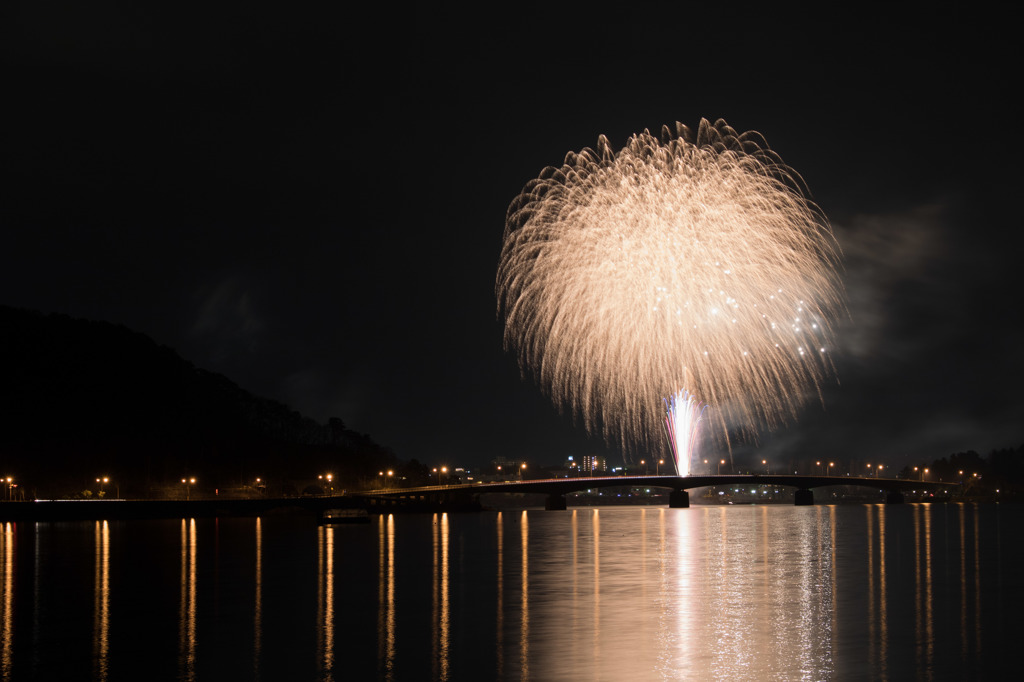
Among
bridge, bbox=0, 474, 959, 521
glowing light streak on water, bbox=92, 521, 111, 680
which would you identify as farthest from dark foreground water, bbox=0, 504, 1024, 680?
bridge, bbox=0, 474, 959, 521

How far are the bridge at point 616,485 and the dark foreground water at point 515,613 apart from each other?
7538 cm

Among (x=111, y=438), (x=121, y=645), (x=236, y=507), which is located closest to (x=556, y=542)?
(x=121, y=645)

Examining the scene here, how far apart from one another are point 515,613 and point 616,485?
10971cm

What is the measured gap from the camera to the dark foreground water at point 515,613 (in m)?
23.7

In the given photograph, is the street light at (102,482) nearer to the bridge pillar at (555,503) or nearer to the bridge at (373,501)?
the bridge at (373,501)

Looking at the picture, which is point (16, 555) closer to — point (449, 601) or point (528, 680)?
point (449, 601)

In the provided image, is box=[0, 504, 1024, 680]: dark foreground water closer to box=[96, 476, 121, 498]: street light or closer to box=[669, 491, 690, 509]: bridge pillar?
box=[96, 476, 121, 498]: street light

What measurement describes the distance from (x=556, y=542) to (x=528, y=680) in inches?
2055

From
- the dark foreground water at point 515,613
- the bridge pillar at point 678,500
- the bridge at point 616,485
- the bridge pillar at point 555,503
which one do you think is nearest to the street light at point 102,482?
the bridge at point 616,485

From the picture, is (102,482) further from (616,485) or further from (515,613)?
(515,613)

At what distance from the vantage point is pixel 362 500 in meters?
158

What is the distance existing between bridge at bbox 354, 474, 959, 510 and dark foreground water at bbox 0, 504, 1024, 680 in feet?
247

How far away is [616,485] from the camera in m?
141

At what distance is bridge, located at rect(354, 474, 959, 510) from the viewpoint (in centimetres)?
14062
